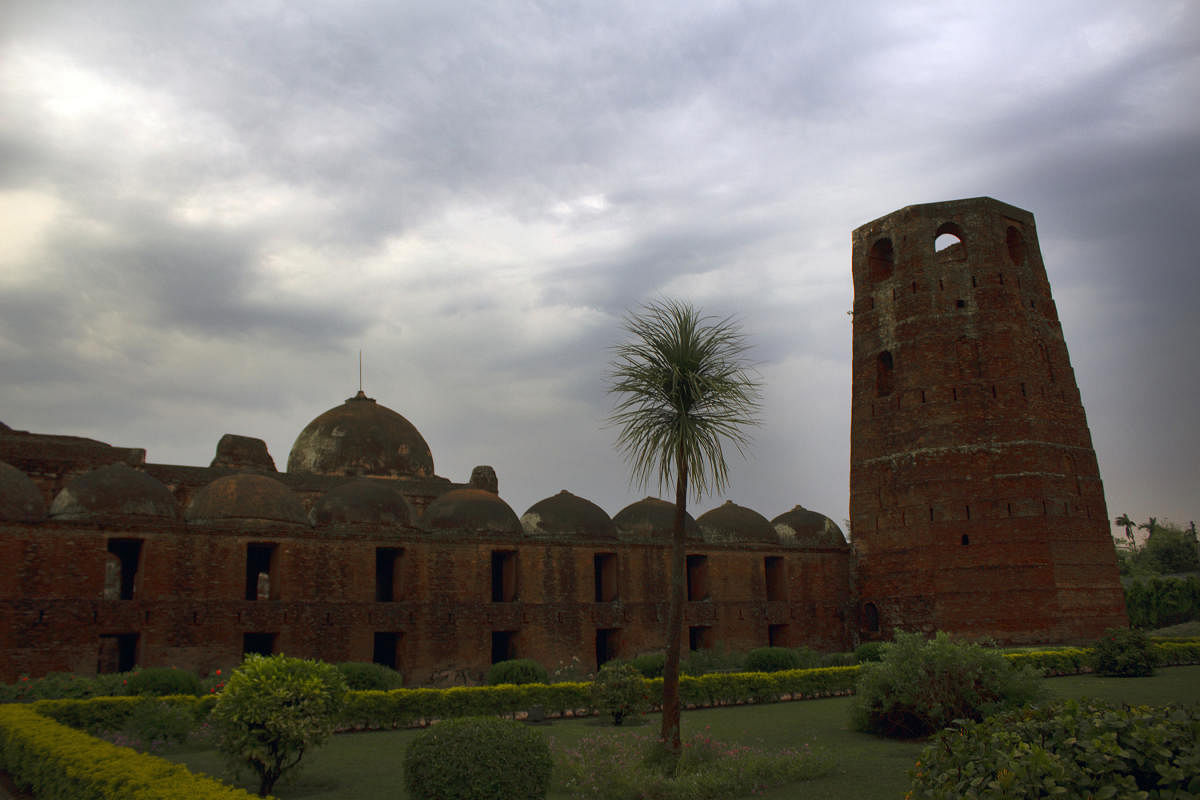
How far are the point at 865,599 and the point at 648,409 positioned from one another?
53.5ft

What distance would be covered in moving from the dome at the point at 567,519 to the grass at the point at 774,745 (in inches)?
264

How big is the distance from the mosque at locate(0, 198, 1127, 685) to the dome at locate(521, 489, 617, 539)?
54 mm

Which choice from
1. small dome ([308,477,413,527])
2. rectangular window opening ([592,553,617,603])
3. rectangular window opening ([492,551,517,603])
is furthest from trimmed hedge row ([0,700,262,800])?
rectangular window opening ([592,553,617,603])

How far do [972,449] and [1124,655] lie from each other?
6.26m

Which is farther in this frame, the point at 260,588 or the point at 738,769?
the point at 260,588

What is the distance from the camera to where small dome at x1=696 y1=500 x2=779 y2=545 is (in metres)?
23.8

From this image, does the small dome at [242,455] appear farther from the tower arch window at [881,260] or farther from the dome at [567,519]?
the tower arch window at [881,260]

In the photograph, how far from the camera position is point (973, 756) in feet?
13.3

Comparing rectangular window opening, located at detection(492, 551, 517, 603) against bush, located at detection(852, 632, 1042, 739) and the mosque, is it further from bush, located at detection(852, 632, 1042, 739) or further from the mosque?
bush, located at detection(852, 632, 1042, 739)

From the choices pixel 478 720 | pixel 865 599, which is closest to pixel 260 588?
pixel 865 599

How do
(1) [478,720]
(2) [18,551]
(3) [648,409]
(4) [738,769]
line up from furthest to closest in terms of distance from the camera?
(2) [18,551]
(3) [648,409]
(4) [738,769]
(1) [478,720]

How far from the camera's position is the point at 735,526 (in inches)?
942

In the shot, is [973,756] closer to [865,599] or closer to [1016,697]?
[1016,697]

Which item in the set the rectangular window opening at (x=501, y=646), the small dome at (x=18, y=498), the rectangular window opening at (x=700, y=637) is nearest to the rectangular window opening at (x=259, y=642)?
the small dome at (x=18, y=498)
